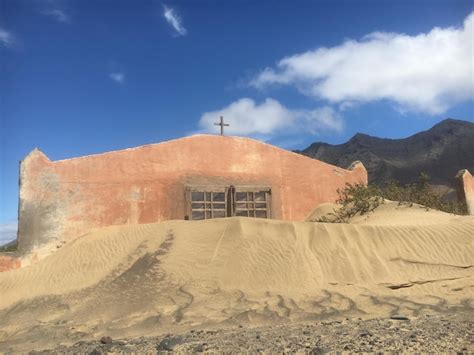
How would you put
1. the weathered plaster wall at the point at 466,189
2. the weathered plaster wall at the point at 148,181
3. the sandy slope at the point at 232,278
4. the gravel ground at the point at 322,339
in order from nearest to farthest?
the gravel ground at the point at 322,339 → the sandy slope at the point at 232,278 → the weathered plaster wall at the point at 148,181 → the weathered plaster wall at the point at 466,189

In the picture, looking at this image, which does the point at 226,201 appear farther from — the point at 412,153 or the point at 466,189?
the point at 412,153

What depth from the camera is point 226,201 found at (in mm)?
13297

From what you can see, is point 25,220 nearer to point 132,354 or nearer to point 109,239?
point 109,239

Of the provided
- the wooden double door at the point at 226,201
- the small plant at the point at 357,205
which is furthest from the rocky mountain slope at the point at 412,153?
the wooden double door at the point at 226,201

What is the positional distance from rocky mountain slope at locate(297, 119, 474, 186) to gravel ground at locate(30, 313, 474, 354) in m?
29.7

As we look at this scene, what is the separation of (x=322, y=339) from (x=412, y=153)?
37963mm

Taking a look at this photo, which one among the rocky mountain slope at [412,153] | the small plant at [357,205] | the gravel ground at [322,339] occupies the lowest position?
the gravel ground at [322,339]

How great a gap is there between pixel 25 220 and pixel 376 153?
106ft

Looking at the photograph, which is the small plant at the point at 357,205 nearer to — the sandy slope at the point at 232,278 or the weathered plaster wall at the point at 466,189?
the sandy slope at the point at 232,278

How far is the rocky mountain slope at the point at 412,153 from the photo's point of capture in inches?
1384

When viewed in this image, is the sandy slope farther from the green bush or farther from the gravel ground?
the green bush

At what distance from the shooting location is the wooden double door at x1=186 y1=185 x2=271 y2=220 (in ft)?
42.3

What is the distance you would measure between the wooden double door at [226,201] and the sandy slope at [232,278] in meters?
2.78

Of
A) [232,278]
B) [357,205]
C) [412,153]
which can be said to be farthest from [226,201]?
[412,153]
